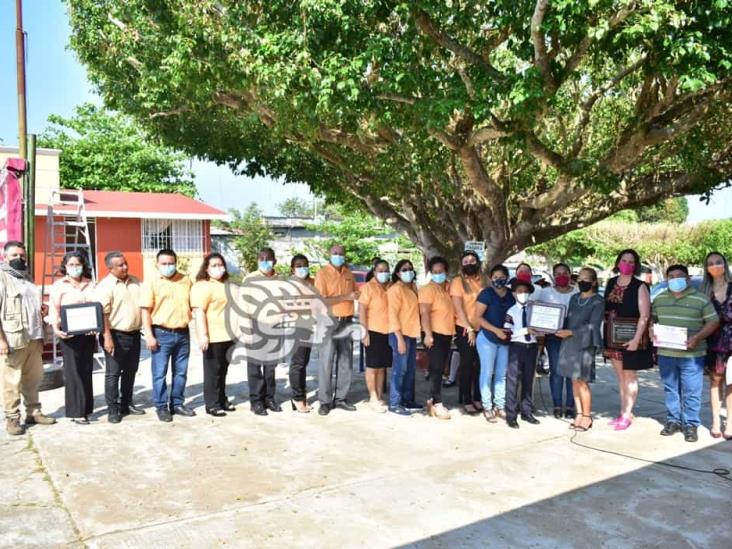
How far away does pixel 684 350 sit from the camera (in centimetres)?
615

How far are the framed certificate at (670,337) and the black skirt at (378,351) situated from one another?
2743 millimetres

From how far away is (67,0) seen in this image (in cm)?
856

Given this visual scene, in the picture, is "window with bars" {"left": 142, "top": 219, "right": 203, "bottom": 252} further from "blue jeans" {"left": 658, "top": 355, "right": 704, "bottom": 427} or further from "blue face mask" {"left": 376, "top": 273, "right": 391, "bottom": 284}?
"blue jeans" {"left": 658, "top": 355, "right": 704, "bottom": 427}

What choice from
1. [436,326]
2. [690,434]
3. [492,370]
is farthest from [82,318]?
[690,434]

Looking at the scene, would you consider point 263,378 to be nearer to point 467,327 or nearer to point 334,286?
point 334,286

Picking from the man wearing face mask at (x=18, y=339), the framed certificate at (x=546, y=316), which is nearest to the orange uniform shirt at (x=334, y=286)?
the framed certificate at (x=546, y=316)

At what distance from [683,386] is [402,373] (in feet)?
9.17

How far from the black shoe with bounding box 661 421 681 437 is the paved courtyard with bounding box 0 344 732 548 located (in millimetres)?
145

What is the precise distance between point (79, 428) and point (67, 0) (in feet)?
18.7

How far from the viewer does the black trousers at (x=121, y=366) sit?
21.4 ft

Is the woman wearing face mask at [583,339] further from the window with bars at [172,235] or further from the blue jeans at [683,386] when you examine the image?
the window with bars at [172,235]

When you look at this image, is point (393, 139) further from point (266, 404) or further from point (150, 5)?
point (266, 404)

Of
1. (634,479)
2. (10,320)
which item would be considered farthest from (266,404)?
(634,479)

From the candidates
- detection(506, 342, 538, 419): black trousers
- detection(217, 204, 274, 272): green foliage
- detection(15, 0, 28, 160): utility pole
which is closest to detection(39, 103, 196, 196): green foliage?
detection(217, 204, 274, 272): green foliage
